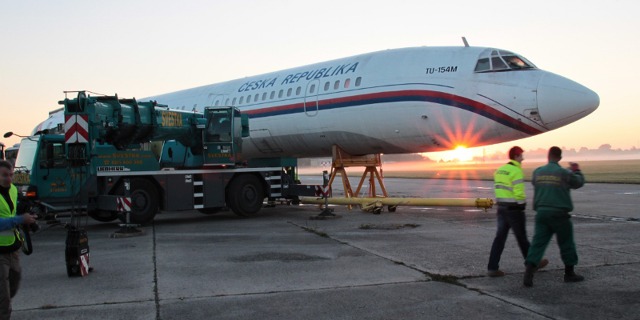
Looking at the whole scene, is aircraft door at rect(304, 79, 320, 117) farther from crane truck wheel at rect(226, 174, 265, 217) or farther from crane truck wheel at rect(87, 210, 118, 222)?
crane truck wheel at rect(87, 210, 118, 222)

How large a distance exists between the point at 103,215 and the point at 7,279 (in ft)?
37.6

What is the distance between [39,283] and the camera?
8203mm

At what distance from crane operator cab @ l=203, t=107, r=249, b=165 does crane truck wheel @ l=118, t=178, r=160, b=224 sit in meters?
2.04

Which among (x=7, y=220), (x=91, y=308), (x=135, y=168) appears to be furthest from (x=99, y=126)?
(x=7, y=220)

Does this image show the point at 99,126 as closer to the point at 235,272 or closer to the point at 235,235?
the point at 235,235

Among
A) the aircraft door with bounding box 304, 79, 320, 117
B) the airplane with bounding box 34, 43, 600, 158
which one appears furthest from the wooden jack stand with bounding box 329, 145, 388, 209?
the aircraft door with bounding box 304, 79, 320, 117

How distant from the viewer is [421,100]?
15.4m

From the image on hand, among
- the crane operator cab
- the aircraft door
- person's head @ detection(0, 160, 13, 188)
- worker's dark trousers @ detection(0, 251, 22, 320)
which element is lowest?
worker's dark trousers @ detection(0, 251, 22, 320)

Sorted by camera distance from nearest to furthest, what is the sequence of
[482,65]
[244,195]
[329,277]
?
[329,277]
[482,65]
[244,195]

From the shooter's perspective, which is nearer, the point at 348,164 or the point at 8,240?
the point at 8,240

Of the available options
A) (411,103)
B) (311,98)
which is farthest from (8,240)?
(311,98)

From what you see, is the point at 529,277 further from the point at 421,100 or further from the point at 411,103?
the point at 411,103

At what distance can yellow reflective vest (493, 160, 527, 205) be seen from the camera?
8.02 meters

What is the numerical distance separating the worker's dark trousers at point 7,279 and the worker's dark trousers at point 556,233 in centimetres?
584
